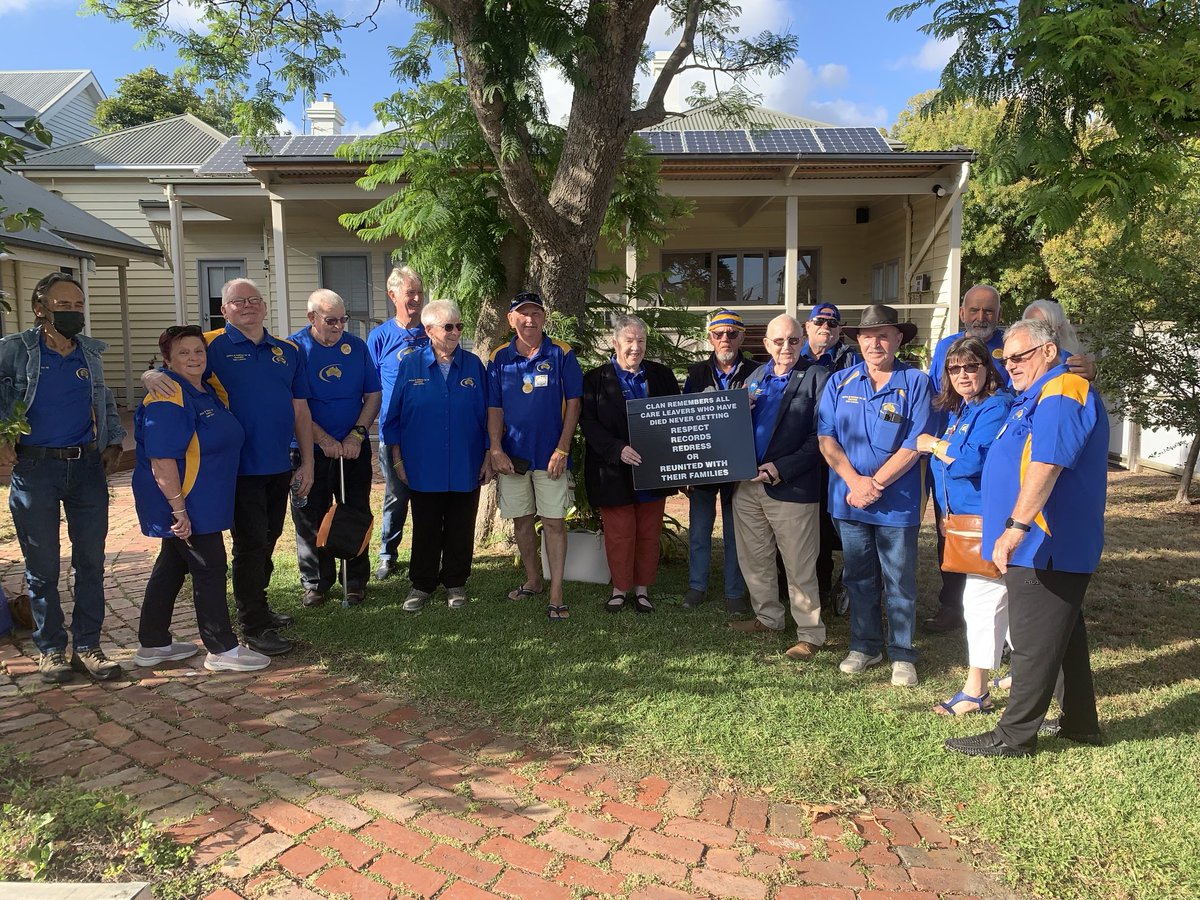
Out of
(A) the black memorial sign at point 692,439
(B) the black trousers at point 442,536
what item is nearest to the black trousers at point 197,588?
(B) the black trousers at point 442,536

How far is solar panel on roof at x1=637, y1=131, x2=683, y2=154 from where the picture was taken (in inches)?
490

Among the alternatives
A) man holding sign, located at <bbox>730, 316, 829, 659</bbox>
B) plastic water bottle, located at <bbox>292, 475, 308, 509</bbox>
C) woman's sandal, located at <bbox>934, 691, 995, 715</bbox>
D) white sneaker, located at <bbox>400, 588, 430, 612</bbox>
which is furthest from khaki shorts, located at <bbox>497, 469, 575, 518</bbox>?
woman's sandal, located at <bbox>934, 691, 995, 715</bbox>

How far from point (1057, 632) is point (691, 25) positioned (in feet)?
16.7

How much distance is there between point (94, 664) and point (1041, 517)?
4852 millimetres

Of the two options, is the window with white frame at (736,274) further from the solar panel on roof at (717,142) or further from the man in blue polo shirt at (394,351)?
the man in blue polo shirt at (394,351)

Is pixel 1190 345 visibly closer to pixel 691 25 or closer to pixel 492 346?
pixel 691 25

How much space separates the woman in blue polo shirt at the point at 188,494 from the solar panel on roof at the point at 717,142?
940cm

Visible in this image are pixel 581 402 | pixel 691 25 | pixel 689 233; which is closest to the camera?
pixel 581 402

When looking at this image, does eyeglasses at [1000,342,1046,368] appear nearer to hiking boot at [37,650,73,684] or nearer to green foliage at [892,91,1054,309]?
hiking boot at [37,650,73,684]

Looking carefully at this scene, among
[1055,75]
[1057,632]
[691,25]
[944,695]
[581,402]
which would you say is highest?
[691,25]

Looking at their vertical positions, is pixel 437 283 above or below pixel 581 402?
above

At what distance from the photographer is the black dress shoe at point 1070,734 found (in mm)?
3879

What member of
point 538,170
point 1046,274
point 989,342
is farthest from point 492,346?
point 1046,274

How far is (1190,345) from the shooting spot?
9.16m
